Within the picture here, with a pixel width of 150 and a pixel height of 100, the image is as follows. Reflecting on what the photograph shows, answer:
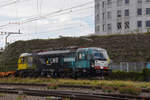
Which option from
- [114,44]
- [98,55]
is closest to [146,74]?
[98,55]

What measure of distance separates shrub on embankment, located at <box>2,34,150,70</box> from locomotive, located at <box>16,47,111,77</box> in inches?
460

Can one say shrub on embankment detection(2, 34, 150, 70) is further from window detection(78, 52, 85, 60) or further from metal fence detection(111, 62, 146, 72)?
window detection(78, 52, 85, 60)

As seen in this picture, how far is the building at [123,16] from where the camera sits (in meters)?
61.1

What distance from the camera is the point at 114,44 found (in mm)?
44156

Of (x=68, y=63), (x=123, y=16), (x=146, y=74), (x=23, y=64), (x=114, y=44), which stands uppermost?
(x=123, y=16)

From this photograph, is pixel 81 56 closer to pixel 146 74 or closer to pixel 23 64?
pixel 146 74

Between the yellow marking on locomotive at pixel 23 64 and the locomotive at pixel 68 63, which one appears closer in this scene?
the locomotive at pixel 68 63

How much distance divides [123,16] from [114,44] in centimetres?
2043

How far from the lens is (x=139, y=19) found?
6191 cm

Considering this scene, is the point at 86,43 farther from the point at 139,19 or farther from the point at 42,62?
the point at 139,19

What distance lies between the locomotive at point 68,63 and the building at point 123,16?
27923 mm

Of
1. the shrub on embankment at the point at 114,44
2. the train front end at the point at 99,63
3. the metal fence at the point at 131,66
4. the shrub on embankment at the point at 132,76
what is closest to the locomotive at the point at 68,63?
the train front end at the point at 99,63

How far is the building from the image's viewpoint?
61138mm

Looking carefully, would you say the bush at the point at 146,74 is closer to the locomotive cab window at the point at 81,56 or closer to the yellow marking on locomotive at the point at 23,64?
the locomotive cab window at the point at 81,56
